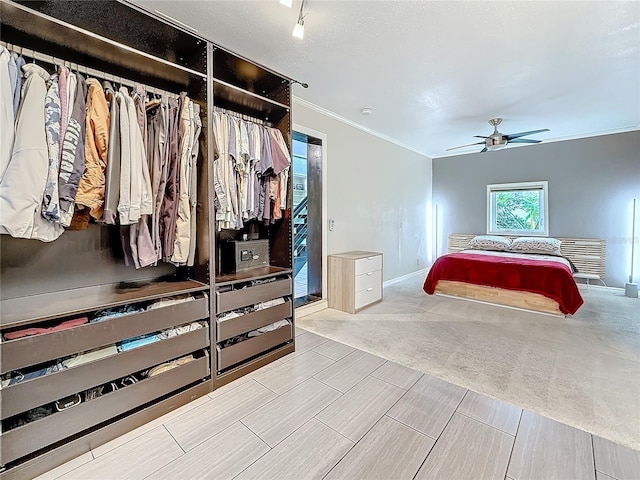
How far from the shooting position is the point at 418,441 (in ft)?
5.06

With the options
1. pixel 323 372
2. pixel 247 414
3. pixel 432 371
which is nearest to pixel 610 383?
pixel 432 371

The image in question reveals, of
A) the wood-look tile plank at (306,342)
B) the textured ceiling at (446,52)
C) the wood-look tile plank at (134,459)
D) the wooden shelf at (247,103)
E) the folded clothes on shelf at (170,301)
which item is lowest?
the wood-look tile plank at (134,459)

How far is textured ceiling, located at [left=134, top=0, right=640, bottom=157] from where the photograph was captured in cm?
195

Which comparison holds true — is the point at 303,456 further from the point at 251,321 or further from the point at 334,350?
the point at 334,350

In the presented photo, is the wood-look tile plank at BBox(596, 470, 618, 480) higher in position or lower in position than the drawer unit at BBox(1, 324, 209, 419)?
lower

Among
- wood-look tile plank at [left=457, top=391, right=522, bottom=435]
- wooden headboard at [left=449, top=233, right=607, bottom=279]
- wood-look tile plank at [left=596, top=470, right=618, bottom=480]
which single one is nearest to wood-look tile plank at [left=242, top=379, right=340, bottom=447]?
wood-look tile plank at [left=457, top=391, right=522, bottom=435]

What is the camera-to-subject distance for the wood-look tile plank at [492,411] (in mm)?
1672

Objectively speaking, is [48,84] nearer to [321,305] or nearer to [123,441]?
[123,441]

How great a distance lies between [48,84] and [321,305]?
320 cm

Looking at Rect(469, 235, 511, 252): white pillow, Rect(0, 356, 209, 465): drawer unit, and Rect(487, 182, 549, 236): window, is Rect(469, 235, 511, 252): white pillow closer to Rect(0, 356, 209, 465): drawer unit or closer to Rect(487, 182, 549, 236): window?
Rect(487, 182, 549, 236): window

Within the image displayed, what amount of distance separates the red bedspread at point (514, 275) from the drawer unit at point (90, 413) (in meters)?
3.75

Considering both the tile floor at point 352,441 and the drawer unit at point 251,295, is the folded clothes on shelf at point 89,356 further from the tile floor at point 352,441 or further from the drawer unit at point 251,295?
the drawer unit at point 251,295

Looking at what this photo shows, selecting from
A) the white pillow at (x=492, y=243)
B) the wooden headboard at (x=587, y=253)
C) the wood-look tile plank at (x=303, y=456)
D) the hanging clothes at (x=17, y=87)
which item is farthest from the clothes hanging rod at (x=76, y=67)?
the wooden headboard at (x=587, y=253)

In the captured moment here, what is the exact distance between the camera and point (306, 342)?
2787 mm
